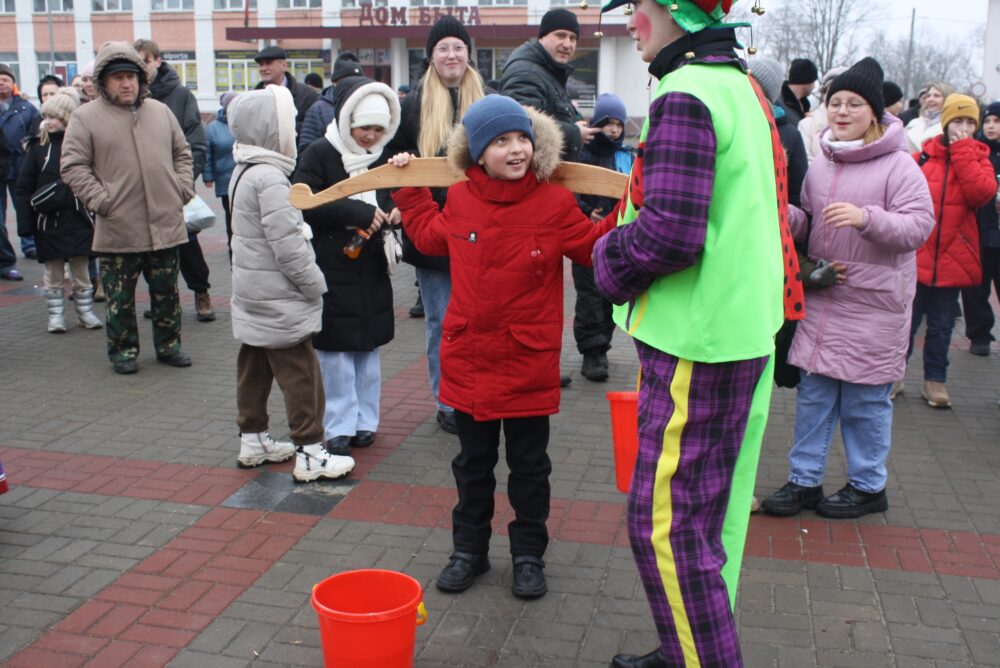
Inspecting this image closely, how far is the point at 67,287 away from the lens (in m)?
10.4

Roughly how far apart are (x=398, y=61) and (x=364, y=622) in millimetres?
48179

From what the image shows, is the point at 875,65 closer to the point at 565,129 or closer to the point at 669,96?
the point at 565,129

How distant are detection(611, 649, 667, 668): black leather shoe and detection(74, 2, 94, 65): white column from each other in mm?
53337

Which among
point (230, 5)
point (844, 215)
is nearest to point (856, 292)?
point (844, 215)

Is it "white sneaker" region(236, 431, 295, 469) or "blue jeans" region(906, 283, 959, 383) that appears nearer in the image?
"white sneaker" region(236, 431, 295, 469)

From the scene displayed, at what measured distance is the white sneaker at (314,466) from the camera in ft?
16.7

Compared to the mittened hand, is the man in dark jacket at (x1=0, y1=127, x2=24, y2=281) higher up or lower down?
lower down

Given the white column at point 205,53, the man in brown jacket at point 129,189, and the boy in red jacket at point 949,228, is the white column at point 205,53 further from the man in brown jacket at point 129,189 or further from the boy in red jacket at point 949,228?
the boy in red jacket at point 949,228

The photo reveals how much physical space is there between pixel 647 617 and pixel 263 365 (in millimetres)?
2458

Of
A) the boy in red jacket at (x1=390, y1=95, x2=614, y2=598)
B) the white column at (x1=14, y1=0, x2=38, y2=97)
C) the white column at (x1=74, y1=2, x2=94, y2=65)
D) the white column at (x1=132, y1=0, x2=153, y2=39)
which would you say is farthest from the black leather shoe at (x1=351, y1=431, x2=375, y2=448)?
the white column at (x1=14, y1=0, x2=38, y2=97)

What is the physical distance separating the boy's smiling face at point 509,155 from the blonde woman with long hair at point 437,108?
1.65 m

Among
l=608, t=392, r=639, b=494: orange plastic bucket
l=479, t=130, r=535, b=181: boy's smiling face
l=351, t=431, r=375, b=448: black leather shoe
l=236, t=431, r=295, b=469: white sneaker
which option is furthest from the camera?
l=351, t=431, r=375, b=448: black leather shoe

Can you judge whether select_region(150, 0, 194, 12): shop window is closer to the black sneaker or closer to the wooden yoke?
the black sneaker

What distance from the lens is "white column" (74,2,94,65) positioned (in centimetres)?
5053
